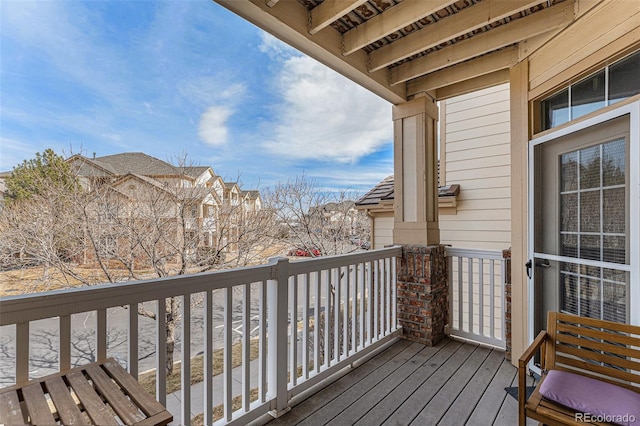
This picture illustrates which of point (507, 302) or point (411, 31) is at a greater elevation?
point (411, 31)

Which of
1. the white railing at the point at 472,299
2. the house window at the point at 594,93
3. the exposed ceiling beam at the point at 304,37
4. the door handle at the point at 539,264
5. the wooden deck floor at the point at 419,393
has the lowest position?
the wooden deck floor at the point at 419,393

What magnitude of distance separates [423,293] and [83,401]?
301 centimetres

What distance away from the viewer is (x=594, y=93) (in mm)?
2080

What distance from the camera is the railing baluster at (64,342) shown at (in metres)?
1.26

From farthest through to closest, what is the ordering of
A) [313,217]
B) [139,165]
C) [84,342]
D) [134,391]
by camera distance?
[313,217], [139,165], [84,342], [134,391]

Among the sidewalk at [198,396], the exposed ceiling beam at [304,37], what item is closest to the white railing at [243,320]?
the sidewalk at [198,396]

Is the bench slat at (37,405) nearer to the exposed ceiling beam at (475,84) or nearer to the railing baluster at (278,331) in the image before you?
the railing baluster at (278,331)

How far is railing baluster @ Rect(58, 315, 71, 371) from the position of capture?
1258 millimetres

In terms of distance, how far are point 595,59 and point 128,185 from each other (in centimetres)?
699

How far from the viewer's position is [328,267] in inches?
100

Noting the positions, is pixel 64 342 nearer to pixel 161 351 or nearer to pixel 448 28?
pixel 161 351

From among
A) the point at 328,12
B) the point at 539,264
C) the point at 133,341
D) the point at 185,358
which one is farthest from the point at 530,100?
the point at 133,341

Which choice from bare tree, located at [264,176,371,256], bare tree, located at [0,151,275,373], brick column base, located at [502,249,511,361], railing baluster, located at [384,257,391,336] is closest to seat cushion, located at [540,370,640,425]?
brick column base, located at [502,249,511,361]

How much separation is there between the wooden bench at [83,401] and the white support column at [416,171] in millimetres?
2929
